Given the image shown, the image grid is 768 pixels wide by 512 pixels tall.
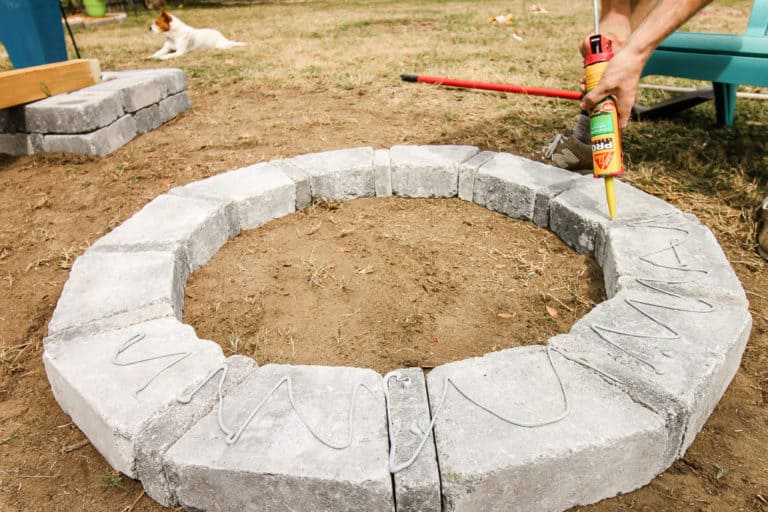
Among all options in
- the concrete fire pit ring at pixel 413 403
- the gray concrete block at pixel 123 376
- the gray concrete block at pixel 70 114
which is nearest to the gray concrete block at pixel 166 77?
the gray concrete block at pixel 70 114

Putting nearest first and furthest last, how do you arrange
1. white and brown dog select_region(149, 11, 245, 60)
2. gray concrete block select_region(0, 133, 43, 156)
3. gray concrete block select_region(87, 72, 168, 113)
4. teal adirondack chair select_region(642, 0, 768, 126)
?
teal adirondack chair select_region(642, 0, 768, 126) < gray concrete block select_region(0, 133, 43, 156) < gray concrete block select_region(87, 72, 168, 113) < white and brown dog select_region(149, 11, 245, 60)

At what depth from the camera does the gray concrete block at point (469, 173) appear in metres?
3.17

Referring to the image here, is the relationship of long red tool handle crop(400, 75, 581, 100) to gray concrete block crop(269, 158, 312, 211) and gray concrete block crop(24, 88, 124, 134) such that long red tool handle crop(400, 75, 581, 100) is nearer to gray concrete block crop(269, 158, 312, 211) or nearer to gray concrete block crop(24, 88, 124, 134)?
gray concrete block crop(269, 158, 312, 211)

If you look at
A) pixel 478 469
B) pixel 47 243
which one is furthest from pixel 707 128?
pixel 47 243

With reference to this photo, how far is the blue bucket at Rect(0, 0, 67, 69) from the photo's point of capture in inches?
175

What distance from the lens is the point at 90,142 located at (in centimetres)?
393

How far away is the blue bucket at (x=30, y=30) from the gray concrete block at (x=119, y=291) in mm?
3233

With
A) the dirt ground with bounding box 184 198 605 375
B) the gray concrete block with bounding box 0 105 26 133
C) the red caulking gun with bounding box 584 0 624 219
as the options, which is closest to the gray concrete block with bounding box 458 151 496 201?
the dirt ground with bounding box 184 198 605 375

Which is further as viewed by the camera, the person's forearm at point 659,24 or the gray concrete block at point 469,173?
the gray concrete block at point 469,173

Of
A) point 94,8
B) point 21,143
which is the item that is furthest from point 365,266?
point 94,8

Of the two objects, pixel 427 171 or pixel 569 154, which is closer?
pixel 427 171

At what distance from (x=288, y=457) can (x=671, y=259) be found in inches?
66.5

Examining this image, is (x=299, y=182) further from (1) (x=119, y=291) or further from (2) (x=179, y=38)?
(2) (x=179, y=38)

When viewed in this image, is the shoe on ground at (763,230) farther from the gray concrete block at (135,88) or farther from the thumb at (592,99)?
the gray concrete block at (135,88)
